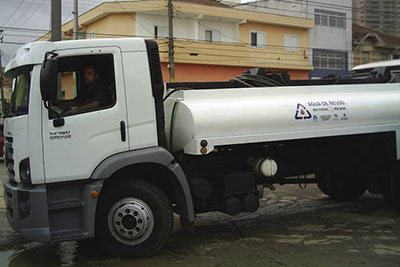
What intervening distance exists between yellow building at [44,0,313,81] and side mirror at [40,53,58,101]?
79.6 feet

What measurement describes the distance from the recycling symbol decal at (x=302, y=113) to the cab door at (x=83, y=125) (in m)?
2.44

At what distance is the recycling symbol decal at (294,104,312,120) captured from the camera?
665cm

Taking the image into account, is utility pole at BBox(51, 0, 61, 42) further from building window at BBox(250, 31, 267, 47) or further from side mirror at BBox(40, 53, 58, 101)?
building window at BBox(250, 31, 267, 47)

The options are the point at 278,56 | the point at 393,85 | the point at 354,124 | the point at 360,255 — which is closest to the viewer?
the point at 360,255

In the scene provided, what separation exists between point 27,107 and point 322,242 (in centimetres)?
423

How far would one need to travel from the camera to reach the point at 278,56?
121ft

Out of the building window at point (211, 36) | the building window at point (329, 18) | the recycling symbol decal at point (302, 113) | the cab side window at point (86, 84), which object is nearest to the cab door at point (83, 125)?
the cab side window at point (86, 84)

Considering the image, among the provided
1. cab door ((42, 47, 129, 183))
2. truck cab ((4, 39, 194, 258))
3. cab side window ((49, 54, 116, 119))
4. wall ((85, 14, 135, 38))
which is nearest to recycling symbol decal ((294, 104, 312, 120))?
truck cab ((4, 39, 194, 258))

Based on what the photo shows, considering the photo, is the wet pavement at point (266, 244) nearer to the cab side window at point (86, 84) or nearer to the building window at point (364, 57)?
the cab side window at point (86, 84)

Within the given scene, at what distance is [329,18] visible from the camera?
4091cm

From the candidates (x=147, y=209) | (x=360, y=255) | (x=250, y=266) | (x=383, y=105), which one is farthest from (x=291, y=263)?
(x=383, y=105)

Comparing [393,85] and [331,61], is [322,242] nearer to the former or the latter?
[393,85]

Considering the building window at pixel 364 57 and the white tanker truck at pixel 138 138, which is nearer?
the white tanker truck at pixel 138 138

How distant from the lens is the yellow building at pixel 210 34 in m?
31.3
